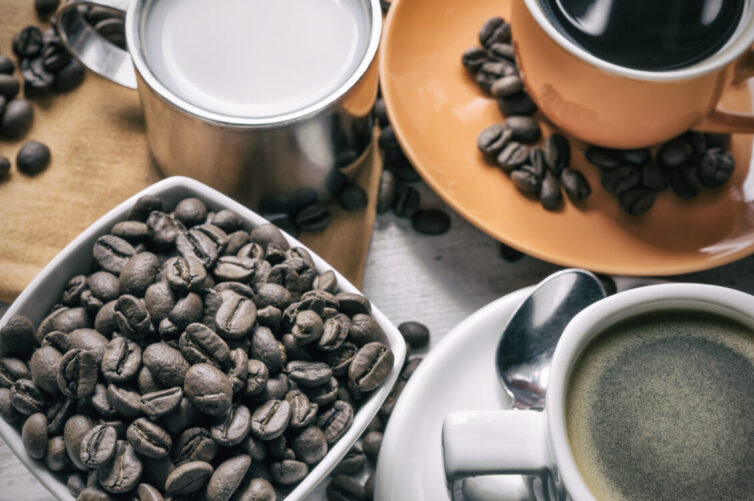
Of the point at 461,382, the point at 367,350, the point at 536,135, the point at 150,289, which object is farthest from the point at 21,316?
the point at 536,135

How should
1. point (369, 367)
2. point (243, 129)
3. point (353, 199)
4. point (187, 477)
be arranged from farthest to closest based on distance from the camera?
point (353, 199) → point (243, 129) → point (369, 367) → point (187, 477)

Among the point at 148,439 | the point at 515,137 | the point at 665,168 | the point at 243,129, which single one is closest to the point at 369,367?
the point at 148,439

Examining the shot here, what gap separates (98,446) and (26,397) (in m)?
0.12

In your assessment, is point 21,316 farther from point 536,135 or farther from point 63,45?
point 536,135

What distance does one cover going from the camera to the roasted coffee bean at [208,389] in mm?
966

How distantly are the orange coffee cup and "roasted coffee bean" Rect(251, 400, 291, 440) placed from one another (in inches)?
24.1

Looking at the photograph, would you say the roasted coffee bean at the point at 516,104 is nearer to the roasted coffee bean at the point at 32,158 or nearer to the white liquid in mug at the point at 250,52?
the white liquid in mug at the point at 250,52

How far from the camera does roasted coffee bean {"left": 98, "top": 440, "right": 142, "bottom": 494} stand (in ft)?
3.15

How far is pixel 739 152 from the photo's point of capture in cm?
134

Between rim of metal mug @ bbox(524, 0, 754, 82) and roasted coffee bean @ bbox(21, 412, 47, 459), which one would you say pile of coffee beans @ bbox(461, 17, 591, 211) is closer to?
rim of metal mug @ bbox(524, 0, 754, 82)

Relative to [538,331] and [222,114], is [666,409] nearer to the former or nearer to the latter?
[538,331]

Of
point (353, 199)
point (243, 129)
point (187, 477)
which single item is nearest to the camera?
point (187, 477)

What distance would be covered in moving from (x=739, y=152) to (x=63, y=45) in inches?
46.6

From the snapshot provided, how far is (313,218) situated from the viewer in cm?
136
